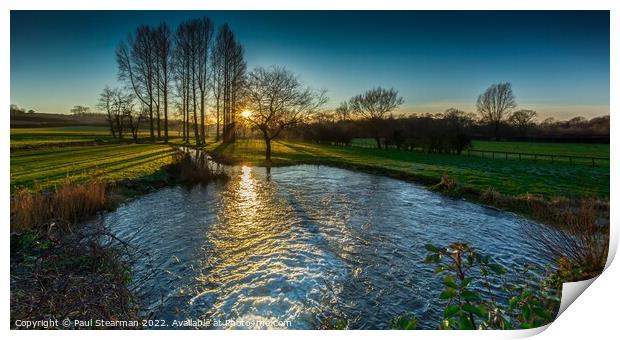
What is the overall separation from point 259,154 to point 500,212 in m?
9.11

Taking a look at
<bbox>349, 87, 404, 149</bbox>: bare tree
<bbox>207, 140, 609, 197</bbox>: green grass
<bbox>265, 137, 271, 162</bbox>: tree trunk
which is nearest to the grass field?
<bbox>207, 140, 609, 197</bbox>: green grass

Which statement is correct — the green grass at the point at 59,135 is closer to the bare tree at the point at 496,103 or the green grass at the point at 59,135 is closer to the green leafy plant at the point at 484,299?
the green leafy plant at the point at 484,299

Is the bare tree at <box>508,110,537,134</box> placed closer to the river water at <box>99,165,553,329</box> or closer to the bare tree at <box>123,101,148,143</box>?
the river water at <box>99,165,553,329</box>

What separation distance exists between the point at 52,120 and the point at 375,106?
6.23 metres

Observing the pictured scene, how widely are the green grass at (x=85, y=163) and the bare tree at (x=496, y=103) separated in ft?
23.9

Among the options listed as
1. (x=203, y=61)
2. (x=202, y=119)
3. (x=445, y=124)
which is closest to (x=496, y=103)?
(x=445, y=124)

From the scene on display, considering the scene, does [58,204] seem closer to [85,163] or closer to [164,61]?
[85,163]

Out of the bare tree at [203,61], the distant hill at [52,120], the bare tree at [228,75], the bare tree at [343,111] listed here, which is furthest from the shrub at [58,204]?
the bare tree at [343,111]

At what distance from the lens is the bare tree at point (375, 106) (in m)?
6.57

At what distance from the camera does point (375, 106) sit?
733cm

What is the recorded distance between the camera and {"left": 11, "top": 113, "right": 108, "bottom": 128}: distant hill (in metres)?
4.53

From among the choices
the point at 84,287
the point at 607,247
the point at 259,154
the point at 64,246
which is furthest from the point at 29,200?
the point at 259,154

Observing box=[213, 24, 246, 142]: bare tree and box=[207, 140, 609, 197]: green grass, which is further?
box=[213, 24, 246, 142]: bare tree

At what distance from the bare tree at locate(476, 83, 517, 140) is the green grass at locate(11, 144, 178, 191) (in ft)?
23.9
